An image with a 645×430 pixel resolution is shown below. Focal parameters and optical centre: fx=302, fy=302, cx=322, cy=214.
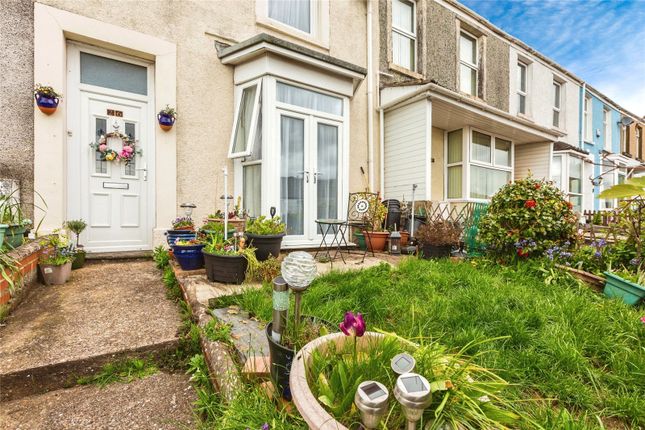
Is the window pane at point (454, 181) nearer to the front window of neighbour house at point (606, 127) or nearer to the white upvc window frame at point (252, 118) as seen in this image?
the white upvc window frame at point (252, 118)

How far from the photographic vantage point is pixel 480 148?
7508 millimetres

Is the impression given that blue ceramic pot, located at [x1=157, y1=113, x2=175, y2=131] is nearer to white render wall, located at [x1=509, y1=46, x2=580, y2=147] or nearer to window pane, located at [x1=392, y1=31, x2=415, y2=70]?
window pane, located at [x1=392, y1=31, x2=415, y2=70]

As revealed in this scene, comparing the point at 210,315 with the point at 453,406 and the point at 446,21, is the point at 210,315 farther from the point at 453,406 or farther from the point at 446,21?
the point at 446,21

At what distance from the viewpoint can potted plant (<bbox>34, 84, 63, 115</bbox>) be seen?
3.52 m

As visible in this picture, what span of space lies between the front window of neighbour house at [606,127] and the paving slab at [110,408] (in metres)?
17.0

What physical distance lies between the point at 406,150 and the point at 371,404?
5.92m

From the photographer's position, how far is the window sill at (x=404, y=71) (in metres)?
6.79

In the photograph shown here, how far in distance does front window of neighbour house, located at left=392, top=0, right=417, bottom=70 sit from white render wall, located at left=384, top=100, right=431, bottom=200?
1.73 metres

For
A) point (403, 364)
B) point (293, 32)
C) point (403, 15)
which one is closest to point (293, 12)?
point (293, 32)

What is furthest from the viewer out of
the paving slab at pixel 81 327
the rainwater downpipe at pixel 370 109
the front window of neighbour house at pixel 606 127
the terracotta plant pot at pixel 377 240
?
the front window of neighbour house at pixel 606 127

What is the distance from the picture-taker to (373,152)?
6.44m

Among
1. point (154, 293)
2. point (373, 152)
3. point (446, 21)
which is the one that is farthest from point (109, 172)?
point (446, 21)

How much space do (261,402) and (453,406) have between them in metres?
0.72

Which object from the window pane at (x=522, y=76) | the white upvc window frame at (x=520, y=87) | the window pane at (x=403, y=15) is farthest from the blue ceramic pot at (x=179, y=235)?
the window pane at (x=522, y=76)
